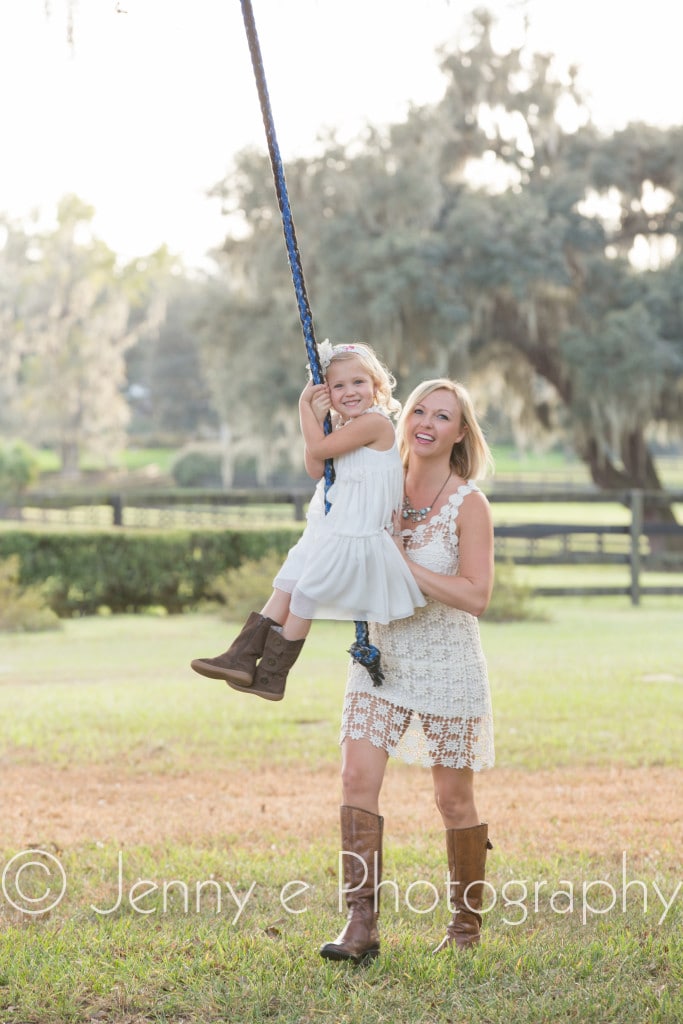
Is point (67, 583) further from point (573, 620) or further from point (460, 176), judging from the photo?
point (460, 176)

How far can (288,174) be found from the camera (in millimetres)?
20062

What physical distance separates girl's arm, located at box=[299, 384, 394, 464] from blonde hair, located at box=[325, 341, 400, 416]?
0.33 ft

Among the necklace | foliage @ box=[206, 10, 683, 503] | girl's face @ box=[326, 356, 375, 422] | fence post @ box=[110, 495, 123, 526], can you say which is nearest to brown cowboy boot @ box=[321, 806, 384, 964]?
the necklace

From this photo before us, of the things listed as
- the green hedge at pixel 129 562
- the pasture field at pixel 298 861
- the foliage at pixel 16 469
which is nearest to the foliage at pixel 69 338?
the foliage at pixel 16 469

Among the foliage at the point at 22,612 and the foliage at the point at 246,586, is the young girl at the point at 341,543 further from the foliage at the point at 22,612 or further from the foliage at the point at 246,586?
the foliage at the point at 22,612

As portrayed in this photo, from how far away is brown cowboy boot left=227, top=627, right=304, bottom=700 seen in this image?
3291 millimetres

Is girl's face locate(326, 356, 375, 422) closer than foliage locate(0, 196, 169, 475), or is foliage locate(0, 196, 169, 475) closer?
girl's face locate(326, 356, 375, 422)

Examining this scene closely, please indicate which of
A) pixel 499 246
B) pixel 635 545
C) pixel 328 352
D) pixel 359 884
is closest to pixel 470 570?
pixel 328 352

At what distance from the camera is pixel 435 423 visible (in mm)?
3381

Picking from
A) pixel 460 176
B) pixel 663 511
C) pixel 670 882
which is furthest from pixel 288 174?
pixel 670 882

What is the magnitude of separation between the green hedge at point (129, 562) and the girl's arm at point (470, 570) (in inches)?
421

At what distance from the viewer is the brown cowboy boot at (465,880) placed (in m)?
3.39

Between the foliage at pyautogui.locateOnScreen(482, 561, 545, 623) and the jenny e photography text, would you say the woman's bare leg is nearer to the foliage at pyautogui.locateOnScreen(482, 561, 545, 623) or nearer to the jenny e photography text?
the jenny e photography text

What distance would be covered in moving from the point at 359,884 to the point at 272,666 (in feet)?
1.95
